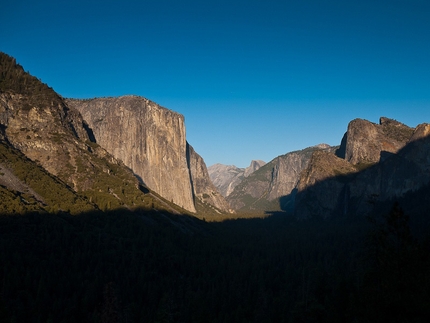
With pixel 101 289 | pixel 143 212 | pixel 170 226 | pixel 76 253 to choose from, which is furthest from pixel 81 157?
pixel 101 289

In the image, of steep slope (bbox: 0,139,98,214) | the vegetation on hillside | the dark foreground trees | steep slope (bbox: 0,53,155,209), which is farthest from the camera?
the vegetation on hillside

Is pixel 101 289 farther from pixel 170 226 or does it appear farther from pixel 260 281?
pixel 170 226

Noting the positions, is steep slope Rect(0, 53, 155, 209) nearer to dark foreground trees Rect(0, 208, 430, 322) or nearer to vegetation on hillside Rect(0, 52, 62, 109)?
vegetation on hillside Rect(0, 52, 62, 109)

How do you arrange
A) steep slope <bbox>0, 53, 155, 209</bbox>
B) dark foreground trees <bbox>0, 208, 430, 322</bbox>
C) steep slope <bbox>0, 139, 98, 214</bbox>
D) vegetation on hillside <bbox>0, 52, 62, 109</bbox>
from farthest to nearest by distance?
vegetation on hillside <bbox>0, 52, 62, 109</bbox> < steep slope <bbox>0, 53, 155, 209</bbox> < steep slope <bbox>0, 139, 98, 214</bbox> < dark foreground trees <bbox>0, 208, 430, 322</bbox>

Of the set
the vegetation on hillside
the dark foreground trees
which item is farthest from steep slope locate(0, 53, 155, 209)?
the dark foreground trees

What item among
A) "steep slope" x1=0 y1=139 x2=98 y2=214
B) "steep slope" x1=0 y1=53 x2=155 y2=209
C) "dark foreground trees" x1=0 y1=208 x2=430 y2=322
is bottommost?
"dark foreground trees" x1=0 y1=208 x2=430 y2=322

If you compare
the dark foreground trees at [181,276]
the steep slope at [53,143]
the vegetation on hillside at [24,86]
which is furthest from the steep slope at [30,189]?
the vegetation on hillside at [24,86]

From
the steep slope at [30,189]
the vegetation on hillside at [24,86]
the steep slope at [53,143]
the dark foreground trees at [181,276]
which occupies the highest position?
the vegetation on hillside at [24,86]

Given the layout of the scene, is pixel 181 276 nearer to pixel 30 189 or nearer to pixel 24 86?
pixel 30 189

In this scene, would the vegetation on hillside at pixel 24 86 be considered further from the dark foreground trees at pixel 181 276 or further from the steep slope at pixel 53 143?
the dark foreground trees at pixel 181 276

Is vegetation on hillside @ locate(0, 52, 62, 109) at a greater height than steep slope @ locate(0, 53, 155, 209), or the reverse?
vegetation on hillside @ locate(0, 52, 62, 109)
